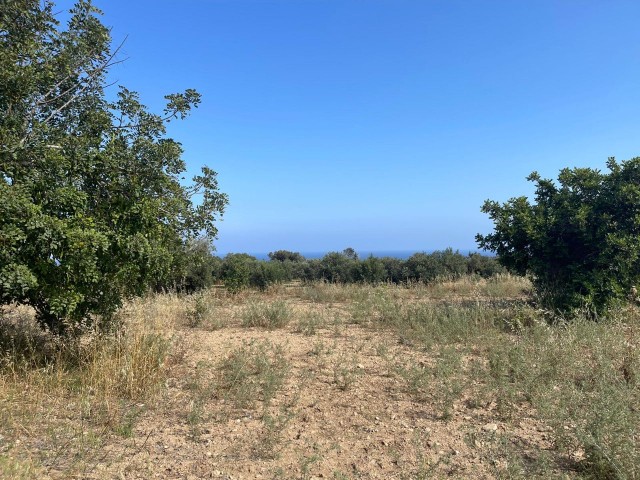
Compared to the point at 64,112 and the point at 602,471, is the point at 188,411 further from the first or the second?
the point at 64,112

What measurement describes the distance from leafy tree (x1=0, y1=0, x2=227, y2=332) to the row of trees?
855cm

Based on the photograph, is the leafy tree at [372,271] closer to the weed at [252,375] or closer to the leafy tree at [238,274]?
the leafy tree at [238,274]

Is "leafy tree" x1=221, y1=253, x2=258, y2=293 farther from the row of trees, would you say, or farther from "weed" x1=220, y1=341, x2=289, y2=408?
"weed" x1=220, y1=341, x2=289, y2=408

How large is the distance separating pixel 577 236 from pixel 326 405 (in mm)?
6125

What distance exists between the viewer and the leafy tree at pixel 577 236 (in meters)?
7.20

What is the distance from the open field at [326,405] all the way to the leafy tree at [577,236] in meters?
0.82

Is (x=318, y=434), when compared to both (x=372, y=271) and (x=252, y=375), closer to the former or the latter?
(x=252, y=375)

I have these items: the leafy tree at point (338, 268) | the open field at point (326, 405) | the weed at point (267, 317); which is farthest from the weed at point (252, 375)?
the leafy tree at point (338, 268)

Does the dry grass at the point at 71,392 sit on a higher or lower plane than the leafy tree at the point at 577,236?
lower

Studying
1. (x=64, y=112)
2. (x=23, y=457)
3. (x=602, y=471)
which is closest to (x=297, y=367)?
(x=23, y=457)

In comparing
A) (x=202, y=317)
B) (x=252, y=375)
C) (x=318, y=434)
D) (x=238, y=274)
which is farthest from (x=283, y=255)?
(x=318, y=434)

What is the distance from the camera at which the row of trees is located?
47.0 feet

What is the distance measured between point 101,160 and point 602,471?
5318 millimetres

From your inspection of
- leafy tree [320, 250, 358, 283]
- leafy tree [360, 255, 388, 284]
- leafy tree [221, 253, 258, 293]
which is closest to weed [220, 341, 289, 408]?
leafy tree [221, 253, 258, 293]
